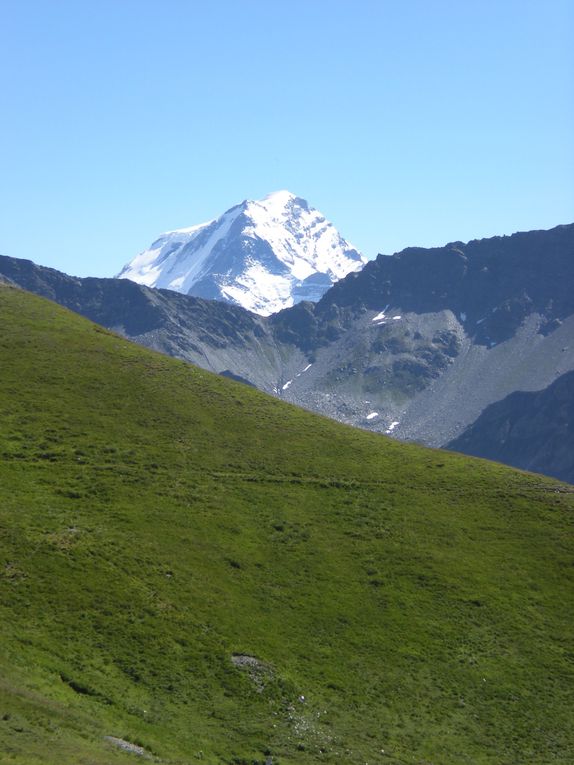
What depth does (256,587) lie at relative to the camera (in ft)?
201

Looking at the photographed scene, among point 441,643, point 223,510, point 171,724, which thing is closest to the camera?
point 171,724

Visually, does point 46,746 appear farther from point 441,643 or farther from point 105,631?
A: point 441,643

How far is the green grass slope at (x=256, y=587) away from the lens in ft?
150

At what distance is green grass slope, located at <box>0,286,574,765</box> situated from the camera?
45.8 meters

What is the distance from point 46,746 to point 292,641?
24.4 m

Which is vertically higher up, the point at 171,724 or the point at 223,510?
the point at 223,510

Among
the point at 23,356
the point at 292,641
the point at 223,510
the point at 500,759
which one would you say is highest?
the point at 23,356

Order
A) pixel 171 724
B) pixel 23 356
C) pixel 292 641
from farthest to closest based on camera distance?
pixel 23 356
pixel 292 641
pixel 171 724

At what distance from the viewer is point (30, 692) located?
131 ft

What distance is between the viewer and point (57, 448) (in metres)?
74.6

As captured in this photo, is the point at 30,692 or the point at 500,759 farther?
the point at 500,759

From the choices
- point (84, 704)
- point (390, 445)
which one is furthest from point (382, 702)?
point (390, 445)

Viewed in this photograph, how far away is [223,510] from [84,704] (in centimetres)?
2974

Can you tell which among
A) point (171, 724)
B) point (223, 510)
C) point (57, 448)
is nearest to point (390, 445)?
point (223, 510)
